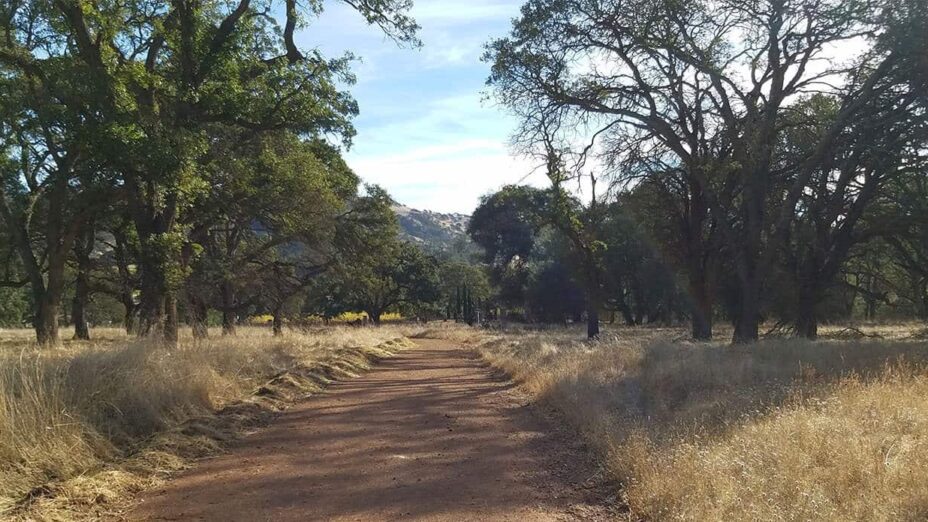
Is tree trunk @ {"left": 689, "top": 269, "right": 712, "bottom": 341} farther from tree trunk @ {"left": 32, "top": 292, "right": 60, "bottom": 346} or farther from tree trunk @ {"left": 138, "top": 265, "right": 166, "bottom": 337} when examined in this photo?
tree trunk @ {"left": 32, "top": 292, "right": 60, "bottom": 346}

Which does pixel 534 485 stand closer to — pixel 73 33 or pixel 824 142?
pixel 73 33

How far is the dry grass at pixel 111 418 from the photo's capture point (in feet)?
17.6

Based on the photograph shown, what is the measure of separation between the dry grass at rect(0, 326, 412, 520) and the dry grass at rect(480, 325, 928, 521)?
4.50 meters

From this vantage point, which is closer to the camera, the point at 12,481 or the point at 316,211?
the point at 12,481

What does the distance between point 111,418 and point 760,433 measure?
698cm

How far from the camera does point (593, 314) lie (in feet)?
104

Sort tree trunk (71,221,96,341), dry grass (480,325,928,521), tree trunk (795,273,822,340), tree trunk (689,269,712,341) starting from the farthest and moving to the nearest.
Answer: tree trunk (71,221,96,341) < tree trunk (689,269,712,341) < tree trunk (795,273,822,340) < dry grass (480,325,928,521)

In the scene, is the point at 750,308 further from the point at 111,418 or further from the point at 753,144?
the point at 111,418

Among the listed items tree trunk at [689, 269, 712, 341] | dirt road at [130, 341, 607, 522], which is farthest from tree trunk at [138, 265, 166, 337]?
tree trunk at [689, 269, 712, 341]

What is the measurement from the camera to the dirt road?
215 inches

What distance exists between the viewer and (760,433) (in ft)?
21.8

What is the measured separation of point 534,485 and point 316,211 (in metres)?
16.9

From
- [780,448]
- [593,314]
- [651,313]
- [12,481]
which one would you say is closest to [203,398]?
[12,481]

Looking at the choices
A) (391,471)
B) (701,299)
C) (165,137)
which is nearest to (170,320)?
(165,137)
